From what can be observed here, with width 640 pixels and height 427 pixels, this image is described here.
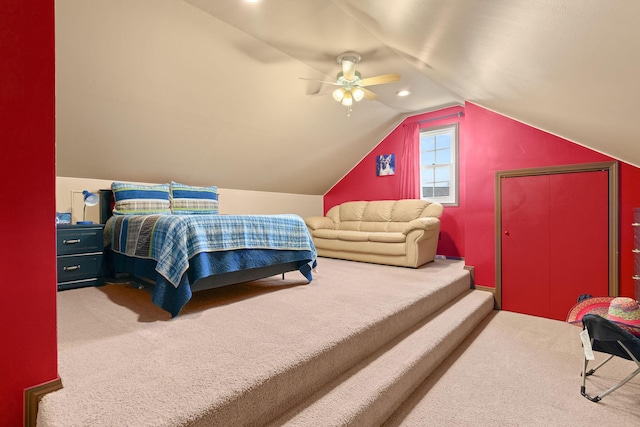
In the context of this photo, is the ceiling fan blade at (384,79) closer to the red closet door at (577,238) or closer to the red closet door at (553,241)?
the red closet door at (553,241)

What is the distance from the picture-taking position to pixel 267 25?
263cm

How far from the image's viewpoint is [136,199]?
341 centimetres

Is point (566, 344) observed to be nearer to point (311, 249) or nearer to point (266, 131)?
Result: point (311, 249)

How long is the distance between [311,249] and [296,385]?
1.69m

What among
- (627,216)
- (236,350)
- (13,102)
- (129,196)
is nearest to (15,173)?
(13,102)

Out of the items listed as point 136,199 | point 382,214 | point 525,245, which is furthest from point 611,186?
point 136,199

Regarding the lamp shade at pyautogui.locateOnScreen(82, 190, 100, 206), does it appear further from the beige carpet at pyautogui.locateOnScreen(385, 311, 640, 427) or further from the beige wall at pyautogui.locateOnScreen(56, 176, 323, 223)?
the beige carpet at pyautogui.locateOnScreen(385, 311, 640, 427)

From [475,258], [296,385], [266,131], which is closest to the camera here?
[296,385]

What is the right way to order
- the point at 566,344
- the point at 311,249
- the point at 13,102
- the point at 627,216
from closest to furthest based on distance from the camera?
the point at 13,102 → the point at 566,344 → the point at 627,216 → the point at 311,249

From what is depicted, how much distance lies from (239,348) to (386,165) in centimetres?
455

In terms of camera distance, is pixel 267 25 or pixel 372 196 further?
pixel 372 196

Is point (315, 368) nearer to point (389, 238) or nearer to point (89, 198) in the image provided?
point (389, 238)

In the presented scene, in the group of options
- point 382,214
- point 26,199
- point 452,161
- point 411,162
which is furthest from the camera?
point 411,162

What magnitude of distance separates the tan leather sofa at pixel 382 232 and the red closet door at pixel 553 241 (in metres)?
0.96
